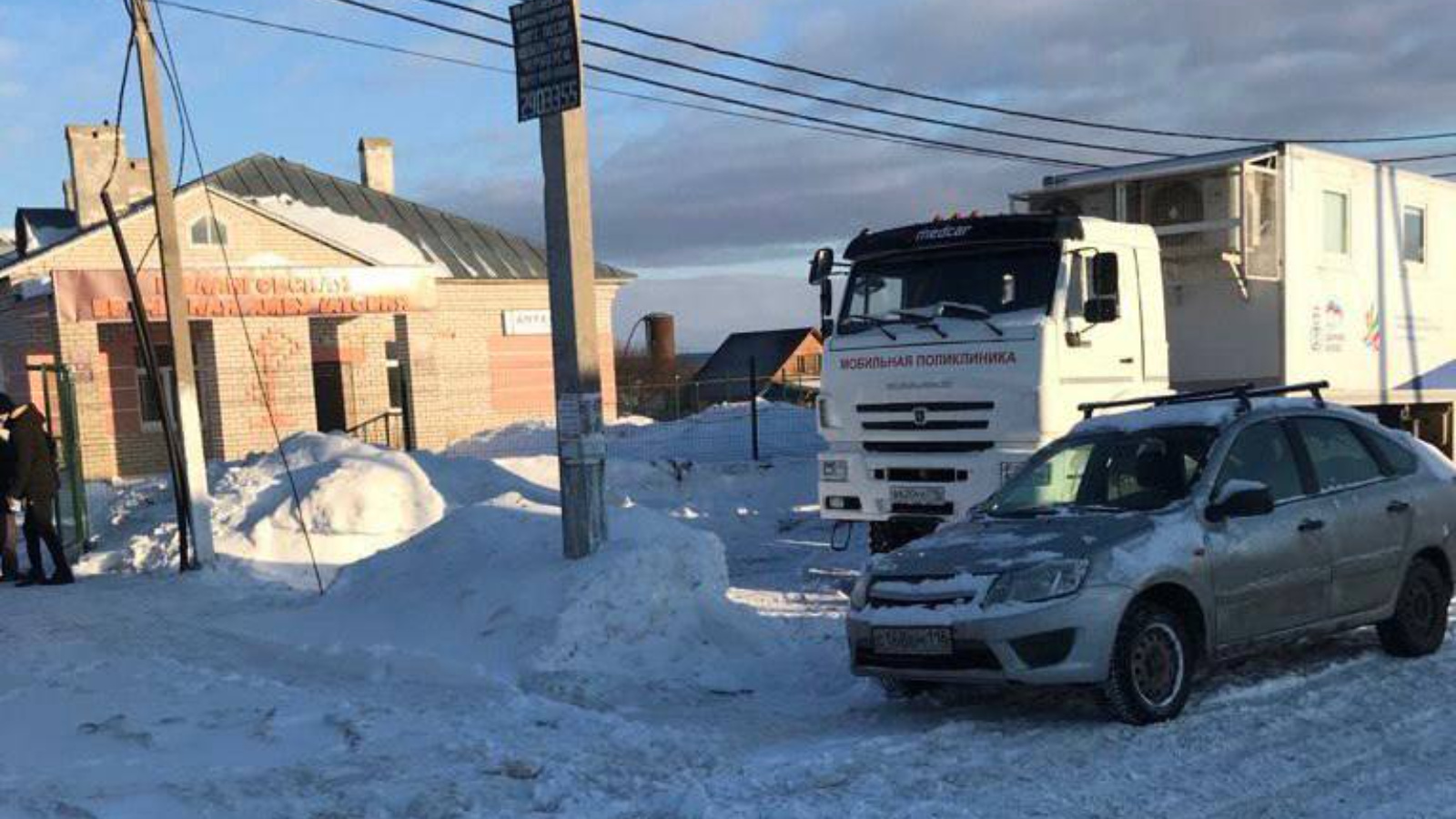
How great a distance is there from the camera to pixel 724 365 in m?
81.6

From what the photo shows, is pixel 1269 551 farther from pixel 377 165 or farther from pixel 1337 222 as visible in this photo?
pixel 377 165

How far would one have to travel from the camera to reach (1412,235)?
14156mm

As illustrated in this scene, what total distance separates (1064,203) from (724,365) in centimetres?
6852

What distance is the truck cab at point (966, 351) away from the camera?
10227mm

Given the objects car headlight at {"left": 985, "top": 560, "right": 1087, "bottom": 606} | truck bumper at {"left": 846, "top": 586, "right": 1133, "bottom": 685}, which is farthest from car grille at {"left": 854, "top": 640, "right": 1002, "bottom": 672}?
car headlight at {"left": 985, "top": 560, "right": 1087, "bottom": 606}

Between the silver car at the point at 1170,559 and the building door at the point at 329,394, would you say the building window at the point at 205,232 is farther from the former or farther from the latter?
the silver car at the point at 1170,559

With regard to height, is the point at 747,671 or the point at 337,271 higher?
the point at 337,271

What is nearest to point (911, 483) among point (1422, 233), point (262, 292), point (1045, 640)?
point (1045, 640)

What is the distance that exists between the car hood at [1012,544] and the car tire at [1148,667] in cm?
38

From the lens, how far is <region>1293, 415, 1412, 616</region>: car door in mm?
7207

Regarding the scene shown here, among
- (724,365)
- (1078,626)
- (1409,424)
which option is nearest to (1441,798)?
(1078,626)

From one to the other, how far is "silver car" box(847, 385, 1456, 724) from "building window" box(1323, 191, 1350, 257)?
5213 millimetres

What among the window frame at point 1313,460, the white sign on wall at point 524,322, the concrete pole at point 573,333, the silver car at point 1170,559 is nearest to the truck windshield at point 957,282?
the silver car at point 1170,559

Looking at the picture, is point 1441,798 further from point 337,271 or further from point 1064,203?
point 337,271
